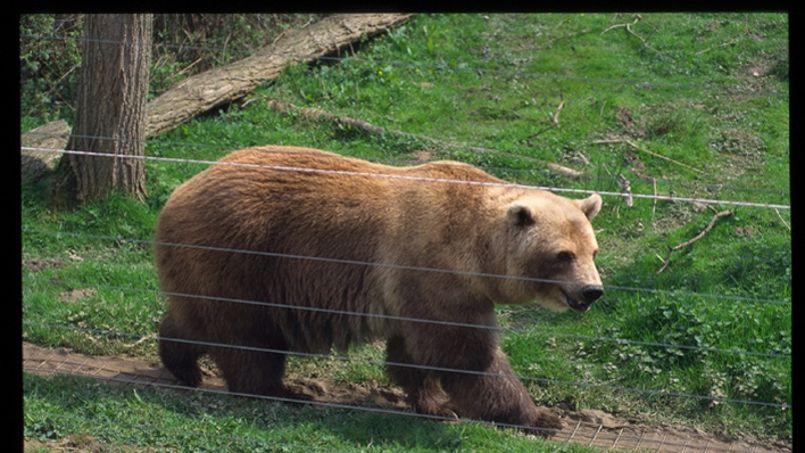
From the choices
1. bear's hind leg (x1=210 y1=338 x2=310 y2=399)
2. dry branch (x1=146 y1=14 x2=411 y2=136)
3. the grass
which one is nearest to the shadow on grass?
the grass

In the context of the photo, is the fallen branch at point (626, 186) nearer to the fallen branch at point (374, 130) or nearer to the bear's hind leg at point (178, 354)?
the fallen branch at point (374, 130)

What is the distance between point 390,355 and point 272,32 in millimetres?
6502

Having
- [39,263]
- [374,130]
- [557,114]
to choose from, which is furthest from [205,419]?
[557,114]

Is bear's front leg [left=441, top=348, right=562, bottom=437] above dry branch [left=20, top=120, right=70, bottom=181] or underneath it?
underneath

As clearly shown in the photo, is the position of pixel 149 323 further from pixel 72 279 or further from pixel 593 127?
pixel 593 127

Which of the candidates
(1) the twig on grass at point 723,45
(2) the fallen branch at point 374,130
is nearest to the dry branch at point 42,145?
(2) the fallen branch at point 374,130

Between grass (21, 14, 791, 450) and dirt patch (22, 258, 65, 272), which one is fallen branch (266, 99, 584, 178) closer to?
grass (21, 14, 791, 450)

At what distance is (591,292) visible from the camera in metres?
6.69

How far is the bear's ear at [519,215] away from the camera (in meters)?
6.89

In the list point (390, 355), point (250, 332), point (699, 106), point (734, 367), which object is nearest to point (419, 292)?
point (390, 355)

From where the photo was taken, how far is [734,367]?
767 cm

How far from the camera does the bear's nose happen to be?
6676 mm

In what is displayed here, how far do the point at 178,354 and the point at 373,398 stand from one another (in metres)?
1.37
